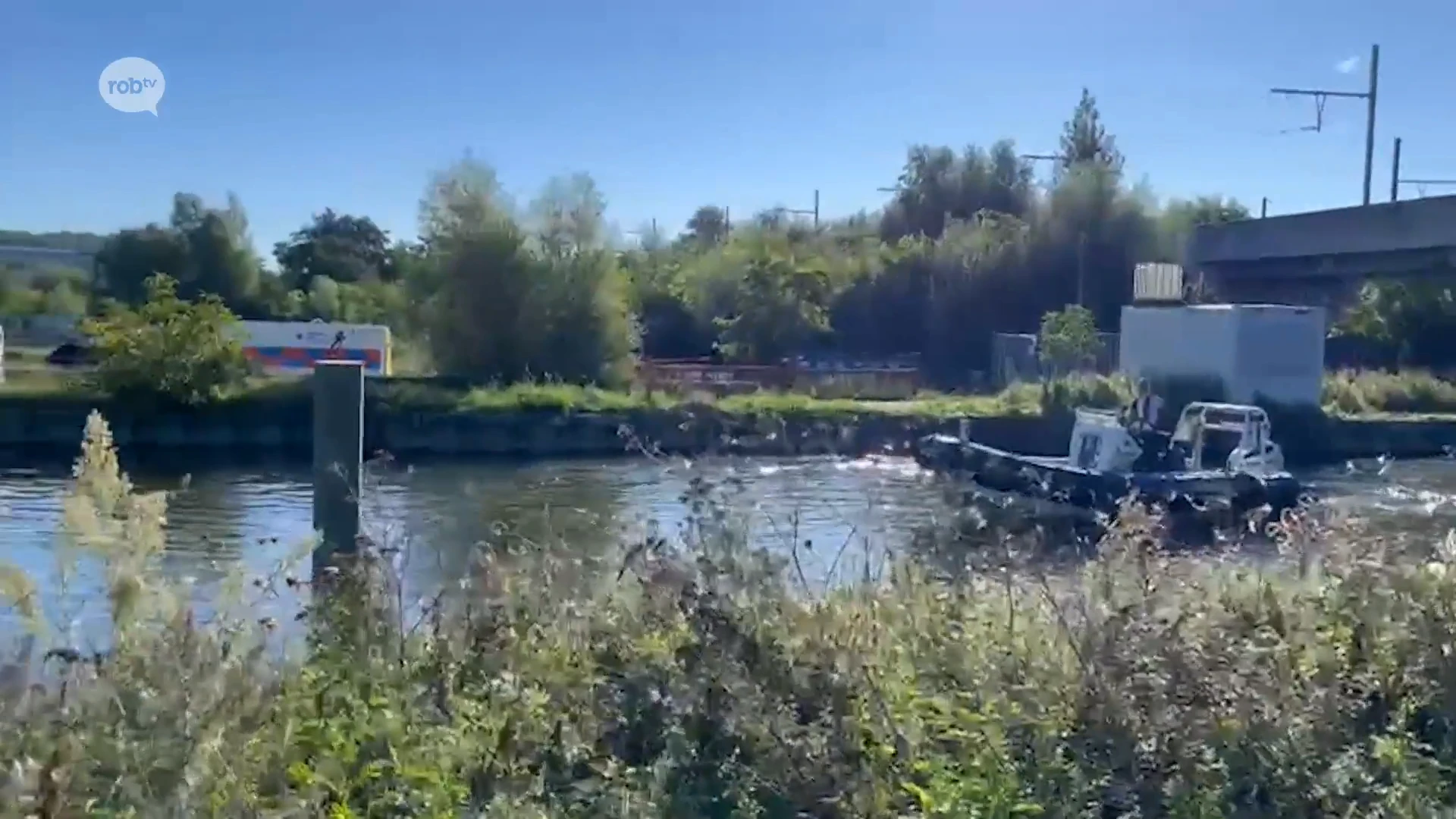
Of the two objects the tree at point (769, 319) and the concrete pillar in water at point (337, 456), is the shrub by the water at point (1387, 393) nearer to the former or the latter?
the tree at point (769, 319)

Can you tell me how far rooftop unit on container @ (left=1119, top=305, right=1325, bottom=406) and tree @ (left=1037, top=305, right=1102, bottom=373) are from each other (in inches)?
132

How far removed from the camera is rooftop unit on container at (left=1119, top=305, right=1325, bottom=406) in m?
32.1

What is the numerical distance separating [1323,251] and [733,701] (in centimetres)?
3221

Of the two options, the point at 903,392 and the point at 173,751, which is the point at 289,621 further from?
the point at 903,392

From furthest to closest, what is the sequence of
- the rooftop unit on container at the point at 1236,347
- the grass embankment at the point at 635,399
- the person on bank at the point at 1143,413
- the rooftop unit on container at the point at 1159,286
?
1. the rooftop unit on container at the point at 1159,286
2. the grass embankment at the point at 635,399
3. the rooftop unit on container at the point at 1236,347
4. the person on bank at the point at 1143,413

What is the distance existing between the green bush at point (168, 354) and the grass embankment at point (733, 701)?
28319 millimetres

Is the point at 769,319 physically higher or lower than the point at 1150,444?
higher

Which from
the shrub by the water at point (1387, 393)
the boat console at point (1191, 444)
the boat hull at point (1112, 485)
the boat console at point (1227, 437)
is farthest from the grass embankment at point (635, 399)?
the boat hull at point (1112, 485)

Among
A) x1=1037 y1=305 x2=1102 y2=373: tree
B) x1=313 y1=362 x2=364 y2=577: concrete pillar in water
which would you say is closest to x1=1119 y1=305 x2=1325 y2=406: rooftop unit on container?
x1=1037 y1=305 x2=1102 y2=373: tree

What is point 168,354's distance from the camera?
1246 inches

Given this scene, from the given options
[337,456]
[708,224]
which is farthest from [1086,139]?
[337,456]

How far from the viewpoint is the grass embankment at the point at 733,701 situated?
3893 millimetres

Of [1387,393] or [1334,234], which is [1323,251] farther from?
[1387,393]

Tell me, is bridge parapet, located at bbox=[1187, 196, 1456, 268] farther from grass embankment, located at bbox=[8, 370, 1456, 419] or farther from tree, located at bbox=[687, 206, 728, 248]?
tree, located at bbox=[687, 206, 728, 248]
